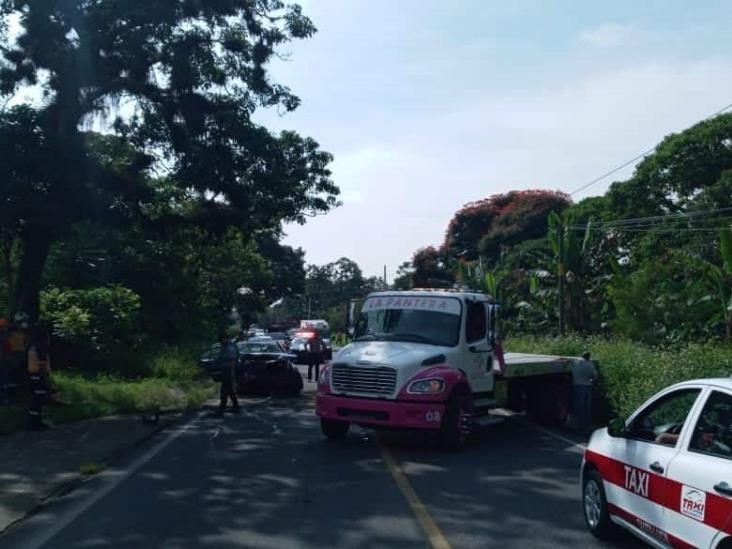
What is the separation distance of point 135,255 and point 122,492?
20.4m

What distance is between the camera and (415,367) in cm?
1309

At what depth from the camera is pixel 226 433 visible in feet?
49.0

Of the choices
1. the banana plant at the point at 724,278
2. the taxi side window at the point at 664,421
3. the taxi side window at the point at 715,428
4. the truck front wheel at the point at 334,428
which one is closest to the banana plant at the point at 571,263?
the banana plant at the point at 724,278

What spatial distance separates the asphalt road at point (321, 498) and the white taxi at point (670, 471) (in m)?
0.67

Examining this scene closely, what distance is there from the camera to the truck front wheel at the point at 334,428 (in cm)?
1398

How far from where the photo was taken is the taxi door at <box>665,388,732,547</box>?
5.43 metres

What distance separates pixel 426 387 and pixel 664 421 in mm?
5595

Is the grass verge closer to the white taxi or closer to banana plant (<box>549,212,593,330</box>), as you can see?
the white taxi

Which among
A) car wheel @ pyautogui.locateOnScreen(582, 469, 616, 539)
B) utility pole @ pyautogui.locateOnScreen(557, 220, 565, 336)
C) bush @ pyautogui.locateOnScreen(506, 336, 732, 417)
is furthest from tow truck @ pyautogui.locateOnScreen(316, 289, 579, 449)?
utility pole @ pyautogui.locateOnScreen(557, 220, 565, 336)

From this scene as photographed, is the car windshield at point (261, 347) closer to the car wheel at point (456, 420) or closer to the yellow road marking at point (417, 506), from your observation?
the car wheel at point (456, 420)

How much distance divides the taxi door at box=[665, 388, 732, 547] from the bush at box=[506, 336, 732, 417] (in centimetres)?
635

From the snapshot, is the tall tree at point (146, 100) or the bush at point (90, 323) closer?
the tall tree at point (146, 100)

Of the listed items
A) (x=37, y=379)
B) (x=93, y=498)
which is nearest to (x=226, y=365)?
(x=37, y=379)

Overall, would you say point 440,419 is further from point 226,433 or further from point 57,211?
point 57,211
